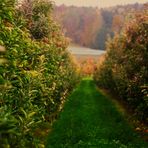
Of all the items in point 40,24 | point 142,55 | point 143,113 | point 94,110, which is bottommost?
point 94,110

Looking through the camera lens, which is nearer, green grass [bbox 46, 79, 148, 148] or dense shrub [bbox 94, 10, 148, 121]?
green grass [bbox 46, 79, 148, 148]

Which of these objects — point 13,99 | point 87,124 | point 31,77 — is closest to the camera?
point 13,99

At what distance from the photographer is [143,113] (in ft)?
79.5

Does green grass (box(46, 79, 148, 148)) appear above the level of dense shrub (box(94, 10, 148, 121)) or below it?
below

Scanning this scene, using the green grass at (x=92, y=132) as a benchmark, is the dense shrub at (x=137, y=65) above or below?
above

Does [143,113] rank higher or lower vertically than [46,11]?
lower

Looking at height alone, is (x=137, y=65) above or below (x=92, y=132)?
above

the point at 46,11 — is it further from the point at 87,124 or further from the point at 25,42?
the point at 25,42

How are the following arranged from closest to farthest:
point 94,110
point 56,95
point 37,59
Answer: point 37,59, point 56,95, point 94,110

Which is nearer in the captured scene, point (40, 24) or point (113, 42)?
point (40, 24)

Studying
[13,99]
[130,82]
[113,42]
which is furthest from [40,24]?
[113,42]

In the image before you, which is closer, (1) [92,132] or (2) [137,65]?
(1) [92,132]

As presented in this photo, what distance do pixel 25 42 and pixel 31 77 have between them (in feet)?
5.55

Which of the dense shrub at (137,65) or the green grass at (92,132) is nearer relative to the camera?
the green grass at (92,132)
